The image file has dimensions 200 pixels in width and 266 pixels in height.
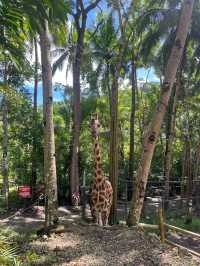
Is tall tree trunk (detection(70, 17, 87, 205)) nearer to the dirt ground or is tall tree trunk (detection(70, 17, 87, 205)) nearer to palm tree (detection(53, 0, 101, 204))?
palm tree (detection(53, 0, 101, 204))

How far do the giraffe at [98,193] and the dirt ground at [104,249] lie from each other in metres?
1.77

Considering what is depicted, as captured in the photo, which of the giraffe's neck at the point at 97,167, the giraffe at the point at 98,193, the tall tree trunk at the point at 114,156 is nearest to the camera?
the giraffe at the point at 98,193

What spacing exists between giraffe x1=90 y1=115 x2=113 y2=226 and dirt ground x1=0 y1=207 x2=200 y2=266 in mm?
1771

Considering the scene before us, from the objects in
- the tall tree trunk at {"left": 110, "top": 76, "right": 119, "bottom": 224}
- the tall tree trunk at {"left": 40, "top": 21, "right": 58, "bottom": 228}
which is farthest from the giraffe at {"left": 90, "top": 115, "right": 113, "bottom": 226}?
the tall tree trunk at {"left": 40, "top": 21, "right": 58, "bottom": 228}

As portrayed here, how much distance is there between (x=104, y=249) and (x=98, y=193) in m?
3.25

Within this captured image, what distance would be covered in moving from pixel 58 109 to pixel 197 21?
1083cm

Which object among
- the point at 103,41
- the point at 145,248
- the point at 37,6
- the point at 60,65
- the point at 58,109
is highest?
the point at 103,41

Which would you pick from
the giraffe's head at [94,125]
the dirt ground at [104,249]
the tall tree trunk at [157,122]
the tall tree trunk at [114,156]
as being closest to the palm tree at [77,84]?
the tall tree trunk at [114,156]

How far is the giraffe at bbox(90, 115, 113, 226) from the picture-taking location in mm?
10070

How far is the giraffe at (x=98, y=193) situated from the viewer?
1007 centimetres

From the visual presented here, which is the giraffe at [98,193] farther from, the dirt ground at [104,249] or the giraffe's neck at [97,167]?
the dirt ground at [104,249]

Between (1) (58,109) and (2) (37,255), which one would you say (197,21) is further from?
(2) (37,255)

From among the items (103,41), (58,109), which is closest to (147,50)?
(103,41)

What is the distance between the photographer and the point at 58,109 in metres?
26.2
